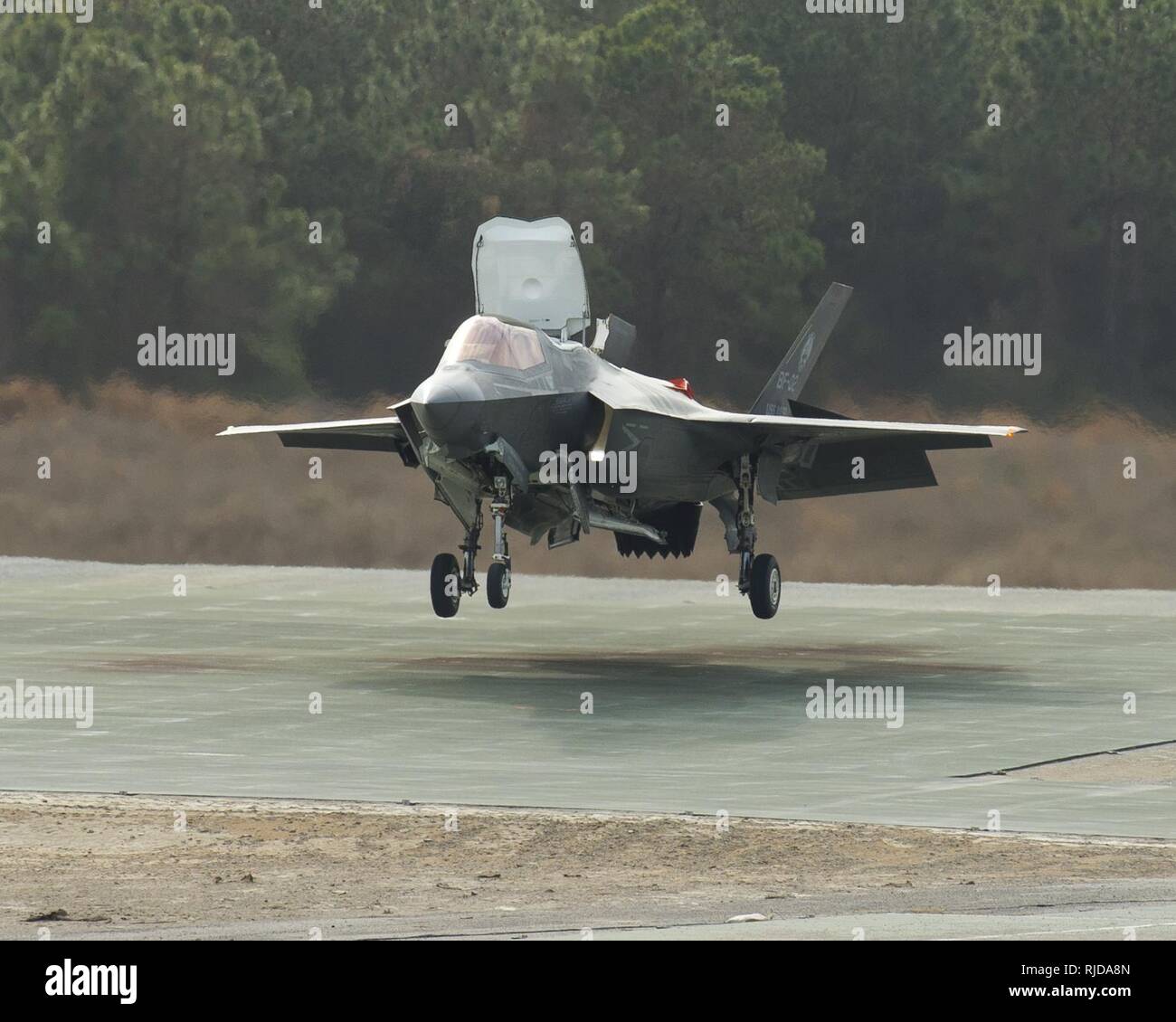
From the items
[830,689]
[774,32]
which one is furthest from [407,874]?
[774,32]

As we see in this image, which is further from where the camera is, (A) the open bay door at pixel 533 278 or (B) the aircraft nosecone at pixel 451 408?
(A) the open bay door at pixel 533 278

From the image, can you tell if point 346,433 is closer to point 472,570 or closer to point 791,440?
point 472,570

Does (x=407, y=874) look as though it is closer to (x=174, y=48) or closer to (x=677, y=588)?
(x=677, y=588)

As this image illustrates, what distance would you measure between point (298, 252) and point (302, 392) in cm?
1446

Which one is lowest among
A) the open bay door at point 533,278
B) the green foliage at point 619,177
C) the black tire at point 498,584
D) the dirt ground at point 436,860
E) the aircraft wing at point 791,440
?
the dirt ground at point 436,860

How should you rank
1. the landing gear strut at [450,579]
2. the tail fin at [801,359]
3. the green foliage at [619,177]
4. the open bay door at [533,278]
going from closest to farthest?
the landing gear strut at [450,579]
the open bay door at [533,278]
the tail fin at [801,359]
the green foliage at [619,177]

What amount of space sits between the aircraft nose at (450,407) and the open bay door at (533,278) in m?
3.75

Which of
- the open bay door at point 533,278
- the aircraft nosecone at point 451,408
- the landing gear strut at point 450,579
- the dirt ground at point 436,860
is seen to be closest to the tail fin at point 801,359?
the open bay door at point 533,278

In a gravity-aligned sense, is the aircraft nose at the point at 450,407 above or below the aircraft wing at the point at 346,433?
above

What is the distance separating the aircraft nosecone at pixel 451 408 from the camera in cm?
2331

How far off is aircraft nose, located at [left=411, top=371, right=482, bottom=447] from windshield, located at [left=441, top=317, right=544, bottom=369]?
1.33ft

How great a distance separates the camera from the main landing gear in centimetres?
2433

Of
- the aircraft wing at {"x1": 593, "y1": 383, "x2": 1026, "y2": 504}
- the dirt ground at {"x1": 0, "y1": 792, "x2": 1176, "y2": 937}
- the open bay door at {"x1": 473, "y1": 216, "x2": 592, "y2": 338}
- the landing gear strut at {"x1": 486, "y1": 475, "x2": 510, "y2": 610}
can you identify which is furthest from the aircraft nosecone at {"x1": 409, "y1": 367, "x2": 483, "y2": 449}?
the dirt ground at {"x1": 0, "y1": 792, "x2": 1176, "y2": 937}

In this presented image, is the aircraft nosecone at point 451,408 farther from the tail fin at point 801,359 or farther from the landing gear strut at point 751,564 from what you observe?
the tail fin at point 801,359
